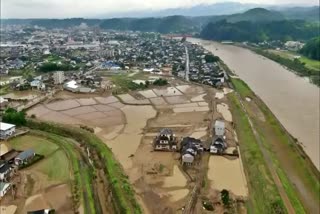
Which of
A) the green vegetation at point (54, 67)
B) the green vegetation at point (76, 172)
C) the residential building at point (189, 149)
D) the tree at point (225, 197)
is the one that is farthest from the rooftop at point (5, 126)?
the green vegetation at point (54, 67)

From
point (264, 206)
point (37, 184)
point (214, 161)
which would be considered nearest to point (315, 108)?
point (214, 161)

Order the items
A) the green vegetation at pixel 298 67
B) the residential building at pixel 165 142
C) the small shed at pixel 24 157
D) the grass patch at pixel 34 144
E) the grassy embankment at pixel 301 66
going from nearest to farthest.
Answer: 1. the small shed at pixel 24 157
2. the grass patch at pixel 34 144
3. the residential building at pixel 165 142
4. the green vegetation at pixel 298 67
5. the grassy embankment at pixel 301 66

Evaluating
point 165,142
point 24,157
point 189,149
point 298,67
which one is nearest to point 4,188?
point 24,157

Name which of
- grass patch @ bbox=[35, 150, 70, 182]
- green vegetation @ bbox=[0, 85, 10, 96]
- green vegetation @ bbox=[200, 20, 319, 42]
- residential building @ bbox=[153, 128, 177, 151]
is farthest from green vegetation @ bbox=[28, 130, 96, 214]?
green vegetation @ bbox=[200, 20, 319, 42]

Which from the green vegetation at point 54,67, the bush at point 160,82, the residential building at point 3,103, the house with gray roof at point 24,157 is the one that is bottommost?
the green vegetation at point 54,67

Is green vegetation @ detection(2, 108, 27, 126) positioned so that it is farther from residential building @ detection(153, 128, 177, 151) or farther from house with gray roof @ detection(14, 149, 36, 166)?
residential building @ detection(153, 128, 177, 151)

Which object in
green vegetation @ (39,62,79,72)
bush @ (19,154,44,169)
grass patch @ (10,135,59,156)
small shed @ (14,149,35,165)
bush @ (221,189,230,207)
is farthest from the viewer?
green vegetation @ (39,62,79,72)

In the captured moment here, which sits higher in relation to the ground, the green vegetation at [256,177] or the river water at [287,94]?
the green vegetation at [256,177]

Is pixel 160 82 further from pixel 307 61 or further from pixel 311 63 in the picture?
pixel 307 61

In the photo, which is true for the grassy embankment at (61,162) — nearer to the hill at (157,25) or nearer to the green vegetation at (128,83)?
the green vegetation at (128,83)
